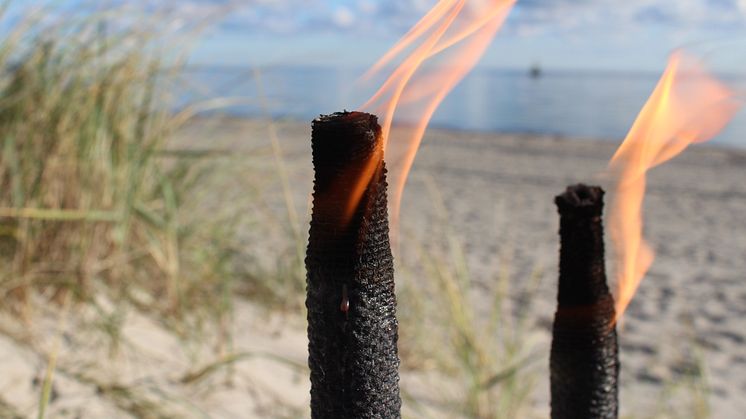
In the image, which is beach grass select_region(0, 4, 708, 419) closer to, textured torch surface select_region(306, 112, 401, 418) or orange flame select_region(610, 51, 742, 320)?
orange flame select_region(610, 51, 742, 320)

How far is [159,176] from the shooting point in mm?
3227

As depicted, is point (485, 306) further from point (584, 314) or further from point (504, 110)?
point (504, 110)

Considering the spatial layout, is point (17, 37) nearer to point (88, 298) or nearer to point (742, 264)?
point (88, 298)

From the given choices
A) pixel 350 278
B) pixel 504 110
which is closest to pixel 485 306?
pixel 350 278

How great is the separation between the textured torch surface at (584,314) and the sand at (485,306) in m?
0.55

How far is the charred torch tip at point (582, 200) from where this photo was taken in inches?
41.9

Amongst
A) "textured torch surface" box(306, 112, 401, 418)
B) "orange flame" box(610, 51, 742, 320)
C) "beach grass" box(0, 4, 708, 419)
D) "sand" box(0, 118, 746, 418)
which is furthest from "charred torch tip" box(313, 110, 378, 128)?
"beach grass" box(0, 4, 708, 419)

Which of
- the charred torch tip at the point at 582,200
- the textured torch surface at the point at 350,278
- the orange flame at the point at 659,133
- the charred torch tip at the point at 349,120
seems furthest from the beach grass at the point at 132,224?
the charred torch tip at the point at 349,120

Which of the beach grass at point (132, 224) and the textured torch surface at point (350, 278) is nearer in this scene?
the textured torch surface at point (350, 278)

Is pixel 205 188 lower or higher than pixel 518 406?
higher

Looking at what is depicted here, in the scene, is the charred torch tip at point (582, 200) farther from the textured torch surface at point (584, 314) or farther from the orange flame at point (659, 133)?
the orange flame at point (659, 133)

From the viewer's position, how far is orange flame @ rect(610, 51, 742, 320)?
1205 mm

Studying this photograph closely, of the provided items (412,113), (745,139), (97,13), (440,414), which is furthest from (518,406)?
(745,139)

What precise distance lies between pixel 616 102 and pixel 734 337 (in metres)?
31.4
